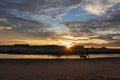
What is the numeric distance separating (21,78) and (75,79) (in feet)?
17.1

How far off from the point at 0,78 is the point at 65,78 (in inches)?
244

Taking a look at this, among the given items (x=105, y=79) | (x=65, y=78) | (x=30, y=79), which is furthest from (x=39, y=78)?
(x=105, y=79)

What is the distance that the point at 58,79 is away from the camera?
2050cm

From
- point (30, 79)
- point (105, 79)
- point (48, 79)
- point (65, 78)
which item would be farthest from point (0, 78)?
point (105, 79)

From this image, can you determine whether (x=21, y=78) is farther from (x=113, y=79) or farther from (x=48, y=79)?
(x=113, y=79)

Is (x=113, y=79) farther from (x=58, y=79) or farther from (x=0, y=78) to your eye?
(x=0, y=78)

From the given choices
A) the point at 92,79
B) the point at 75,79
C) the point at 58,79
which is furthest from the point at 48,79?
the point at 92,79

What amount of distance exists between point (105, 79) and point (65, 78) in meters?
3.84

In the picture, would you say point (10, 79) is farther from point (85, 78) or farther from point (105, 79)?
point (105, 79)

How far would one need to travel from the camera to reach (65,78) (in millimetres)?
21109

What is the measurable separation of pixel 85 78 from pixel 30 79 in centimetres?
531

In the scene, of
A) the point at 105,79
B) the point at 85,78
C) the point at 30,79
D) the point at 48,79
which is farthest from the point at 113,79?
the point at 30,79

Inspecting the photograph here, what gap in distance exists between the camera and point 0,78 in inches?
798

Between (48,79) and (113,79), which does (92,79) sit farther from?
(48,79)
